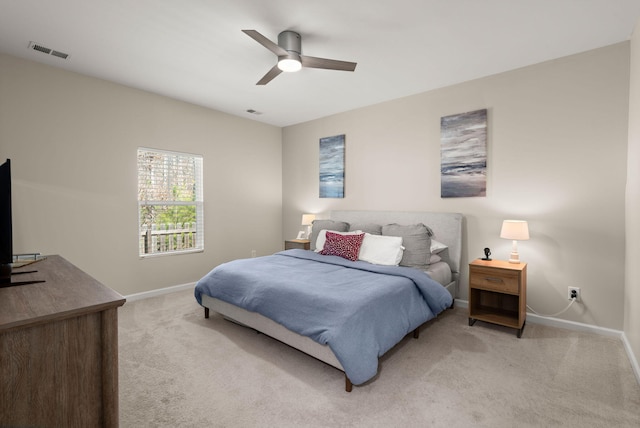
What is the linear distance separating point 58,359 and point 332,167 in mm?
4314

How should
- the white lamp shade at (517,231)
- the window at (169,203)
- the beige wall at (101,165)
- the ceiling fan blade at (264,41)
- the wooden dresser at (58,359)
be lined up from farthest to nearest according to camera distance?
the window at (169,203) < the beige wall at (101,165) < the white lamp shade at (517,231) < the ceiling fan blade at (264,41) < the wooden dresser at (58,359)

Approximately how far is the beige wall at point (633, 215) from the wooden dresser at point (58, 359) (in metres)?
3.33

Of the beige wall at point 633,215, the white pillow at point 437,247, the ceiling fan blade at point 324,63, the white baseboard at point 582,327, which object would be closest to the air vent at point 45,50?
the ceiling fan blade at point 324,63

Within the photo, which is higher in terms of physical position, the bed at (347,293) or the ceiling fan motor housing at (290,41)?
the ceiling fan motor housing at (290,41)

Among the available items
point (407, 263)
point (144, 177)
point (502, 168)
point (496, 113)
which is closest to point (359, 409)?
point (407, 263)

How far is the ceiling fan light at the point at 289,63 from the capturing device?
104 inches

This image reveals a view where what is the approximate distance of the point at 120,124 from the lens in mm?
3881

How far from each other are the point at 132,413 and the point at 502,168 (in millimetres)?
3983

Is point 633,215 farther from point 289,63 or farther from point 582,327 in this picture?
point 289,63

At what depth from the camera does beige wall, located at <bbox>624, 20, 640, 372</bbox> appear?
→ 7.80 ft

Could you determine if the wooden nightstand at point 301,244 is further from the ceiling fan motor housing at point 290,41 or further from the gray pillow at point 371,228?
the ceiling fan motor housing at point 290,41

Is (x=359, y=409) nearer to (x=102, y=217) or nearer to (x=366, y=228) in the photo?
(x=366, y=228)

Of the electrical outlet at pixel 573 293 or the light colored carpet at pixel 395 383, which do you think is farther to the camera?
the electrical outlet at pixel 573 293

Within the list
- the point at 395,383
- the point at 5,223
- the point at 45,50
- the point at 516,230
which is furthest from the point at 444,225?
the point at 45,50
